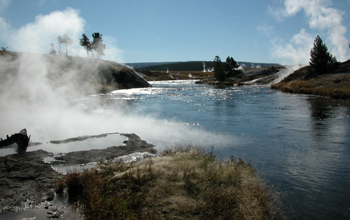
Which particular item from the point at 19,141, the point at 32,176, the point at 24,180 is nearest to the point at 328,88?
the point at 19,141

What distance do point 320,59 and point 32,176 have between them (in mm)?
66509

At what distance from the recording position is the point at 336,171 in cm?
1013

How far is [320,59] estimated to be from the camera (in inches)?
2375

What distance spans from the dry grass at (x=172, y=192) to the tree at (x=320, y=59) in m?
61.2

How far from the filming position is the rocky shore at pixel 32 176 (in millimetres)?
7383

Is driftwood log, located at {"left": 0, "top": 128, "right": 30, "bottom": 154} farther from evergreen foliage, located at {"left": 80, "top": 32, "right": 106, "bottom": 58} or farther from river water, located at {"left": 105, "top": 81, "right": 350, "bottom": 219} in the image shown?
evergreen foliage, located at {"left": 80, "top": 32, "right": 106, "bottom": 58}

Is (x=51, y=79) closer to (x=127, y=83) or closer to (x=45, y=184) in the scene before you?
(x=127, y=83)

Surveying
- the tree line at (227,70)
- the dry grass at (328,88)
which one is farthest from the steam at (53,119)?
the tree line at (227,70)

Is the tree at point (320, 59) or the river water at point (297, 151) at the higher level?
the tree at point (320, 59)

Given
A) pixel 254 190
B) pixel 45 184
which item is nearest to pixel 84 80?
pixel 45 184

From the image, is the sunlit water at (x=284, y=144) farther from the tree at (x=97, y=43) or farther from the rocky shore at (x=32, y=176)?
the tree at (x=97, y=43)

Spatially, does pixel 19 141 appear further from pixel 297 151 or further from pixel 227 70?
pixel 227 70

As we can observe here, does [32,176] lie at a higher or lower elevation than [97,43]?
lower

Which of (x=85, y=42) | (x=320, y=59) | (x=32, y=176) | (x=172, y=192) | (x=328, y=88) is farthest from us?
(x=85, y=42)
